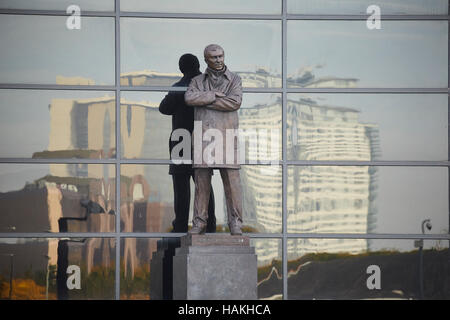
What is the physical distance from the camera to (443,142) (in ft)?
49.4

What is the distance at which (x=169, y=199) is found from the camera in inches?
580

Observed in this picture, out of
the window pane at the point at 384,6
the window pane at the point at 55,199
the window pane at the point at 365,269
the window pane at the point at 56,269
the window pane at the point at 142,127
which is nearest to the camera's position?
the window pane at the point at 56,269

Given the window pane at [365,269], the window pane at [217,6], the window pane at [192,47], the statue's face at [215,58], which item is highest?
the window pane at [217,6]

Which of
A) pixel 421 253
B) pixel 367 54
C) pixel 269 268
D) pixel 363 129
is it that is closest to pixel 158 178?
pixel 269 268

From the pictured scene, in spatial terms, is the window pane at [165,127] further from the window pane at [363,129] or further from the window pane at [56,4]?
the window pane at [56,4]

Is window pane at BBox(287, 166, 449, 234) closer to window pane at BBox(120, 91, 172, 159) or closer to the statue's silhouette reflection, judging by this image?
the statue's silhouette reflection

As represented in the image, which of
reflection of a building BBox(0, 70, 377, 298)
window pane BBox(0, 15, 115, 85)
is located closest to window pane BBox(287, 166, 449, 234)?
reflection of a building BBox(0, 70, 377, 298)

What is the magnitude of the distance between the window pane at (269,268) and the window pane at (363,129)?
4.23 feet

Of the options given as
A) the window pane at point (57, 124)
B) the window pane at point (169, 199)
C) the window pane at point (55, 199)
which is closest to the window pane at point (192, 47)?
the window pane at point (57, 124)

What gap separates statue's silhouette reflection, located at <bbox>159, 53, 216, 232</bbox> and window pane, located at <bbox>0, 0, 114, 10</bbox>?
1.34 metres

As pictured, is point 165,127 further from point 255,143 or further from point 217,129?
point 217,129

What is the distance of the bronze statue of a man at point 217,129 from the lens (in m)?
13.1

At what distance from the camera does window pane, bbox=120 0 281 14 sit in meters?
15.1

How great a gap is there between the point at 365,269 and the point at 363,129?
1982 millimetres
